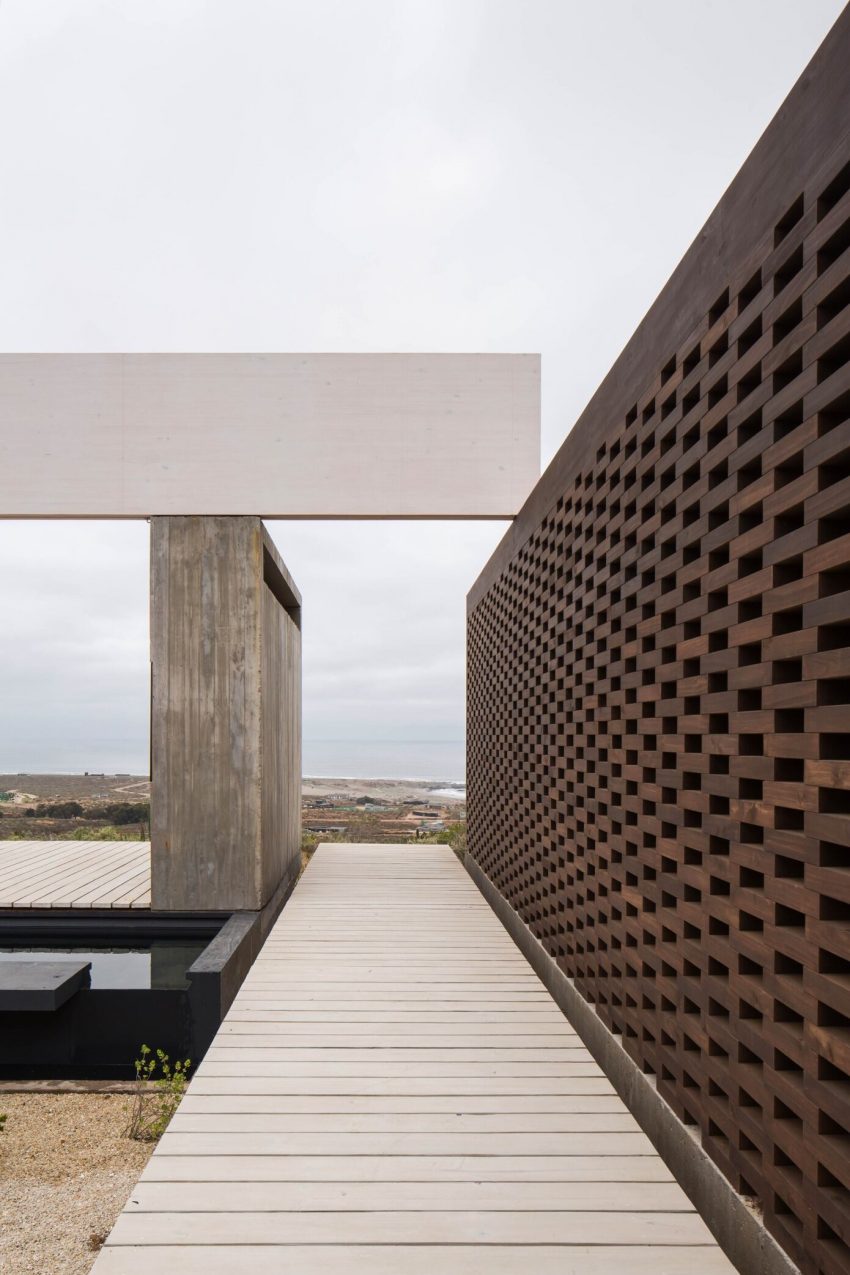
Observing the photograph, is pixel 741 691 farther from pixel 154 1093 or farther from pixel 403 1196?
pixel 154 1093

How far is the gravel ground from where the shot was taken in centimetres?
210

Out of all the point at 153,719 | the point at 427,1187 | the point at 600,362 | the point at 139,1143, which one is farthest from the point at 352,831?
the point at 600,362

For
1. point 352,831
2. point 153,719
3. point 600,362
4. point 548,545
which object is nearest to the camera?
point 548,545

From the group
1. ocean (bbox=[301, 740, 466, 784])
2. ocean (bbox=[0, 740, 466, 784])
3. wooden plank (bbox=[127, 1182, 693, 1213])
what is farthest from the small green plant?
ocean (bbox=[0, 740, 466, 784])

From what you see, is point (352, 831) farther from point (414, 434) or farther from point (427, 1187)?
point (427, 1187)

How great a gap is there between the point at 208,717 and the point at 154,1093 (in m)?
2.14

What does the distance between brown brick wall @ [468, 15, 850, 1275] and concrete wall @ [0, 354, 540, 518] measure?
251 cm

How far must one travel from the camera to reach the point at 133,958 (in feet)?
14.1

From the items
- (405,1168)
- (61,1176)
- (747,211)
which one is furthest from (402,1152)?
(747,211)

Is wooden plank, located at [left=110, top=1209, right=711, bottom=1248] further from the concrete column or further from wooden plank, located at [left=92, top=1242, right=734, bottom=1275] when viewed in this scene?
the concrete column

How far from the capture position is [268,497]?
5.09 meters

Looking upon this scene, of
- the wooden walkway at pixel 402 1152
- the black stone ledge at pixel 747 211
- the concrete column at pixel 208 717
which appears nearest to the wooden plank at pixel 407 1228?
the wooden walkway at pixel 402 1152

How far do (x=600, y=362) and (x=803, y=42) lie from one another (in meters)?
6.82

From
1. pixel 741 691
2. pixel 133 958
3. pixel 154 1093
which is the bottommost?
pixel 154 1093
